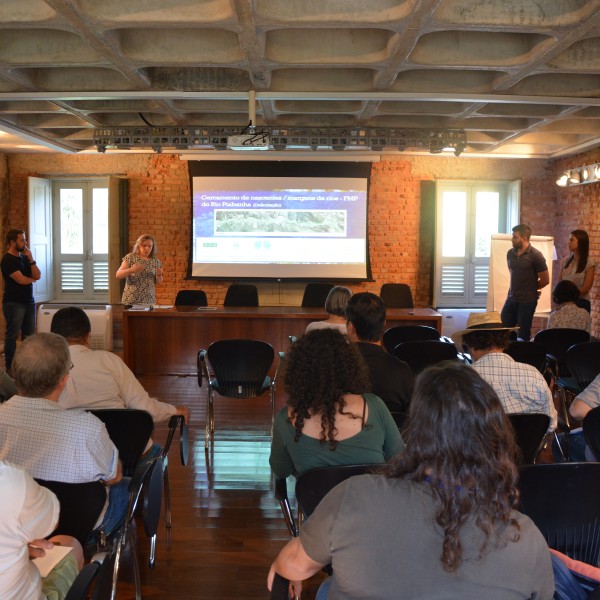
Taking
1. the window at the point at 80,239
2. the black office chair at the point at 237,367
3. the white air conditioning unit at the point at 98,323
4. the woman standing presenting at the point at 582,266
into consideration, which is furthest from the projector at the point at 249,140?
the window at the point at 80,239

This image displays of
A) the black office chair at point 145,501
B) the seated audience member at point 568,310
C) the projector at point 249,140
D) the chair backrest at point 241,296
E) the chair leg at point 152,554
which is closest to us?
the black office chair at point 145,501

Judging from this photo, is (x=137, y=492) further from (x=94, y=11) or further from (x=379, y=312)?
(x=94, y=11)

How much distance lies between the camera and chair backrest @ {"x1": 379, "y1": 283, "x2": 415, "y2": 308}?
8.61 metres

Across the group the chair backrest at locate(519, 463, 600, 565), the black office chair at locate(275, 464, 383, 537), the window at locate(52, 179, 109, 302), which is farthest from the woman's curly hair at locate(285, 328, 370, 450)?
the window at locate(52, 179, 109, 302)

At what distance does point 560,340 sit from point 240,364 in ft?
8.96

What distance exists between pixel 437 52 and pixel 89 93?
3183 mm

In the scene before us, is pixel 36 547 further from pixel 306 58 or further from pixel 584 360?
pixel 306 58

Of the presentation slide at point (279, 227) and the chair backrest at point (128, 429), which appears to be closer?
the chair backrest at point (128, 429)

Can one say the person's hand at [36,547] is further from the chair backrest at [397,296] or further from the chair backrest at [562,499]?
the chair backrest at [397,296]

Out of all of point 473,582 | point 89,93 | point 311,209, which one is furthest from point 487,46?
point 311,209

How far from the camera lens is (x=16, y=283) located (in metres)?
7.81

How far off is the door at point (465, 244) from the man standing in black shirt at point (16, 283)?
606cm

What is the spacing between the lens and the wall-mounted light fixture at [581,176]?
29.1 feet

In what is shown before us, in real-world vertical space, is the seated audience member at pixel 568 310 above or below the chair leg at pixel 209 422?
above
